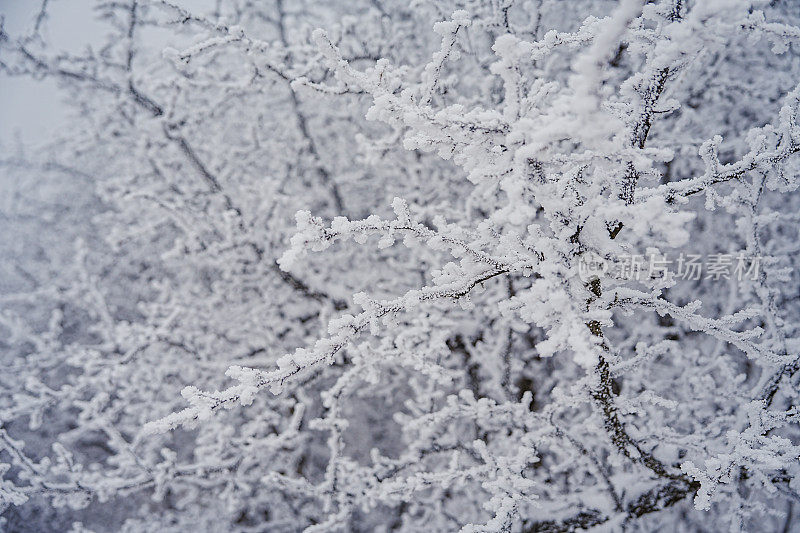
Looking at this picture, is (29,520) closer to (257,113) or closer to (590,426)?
(257,113)

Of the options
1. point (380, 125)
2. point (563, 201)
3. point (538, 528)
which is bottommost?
point (538, 528)

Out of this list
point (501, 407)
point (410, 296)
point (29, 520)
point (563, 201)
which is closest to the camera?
point (563, 201)

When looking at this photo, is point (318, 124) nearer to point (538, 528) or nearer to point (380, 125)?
point (380, 125)

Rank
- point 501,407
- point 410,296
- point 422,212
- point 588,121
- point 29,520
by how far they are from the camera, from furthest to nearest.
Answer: point 29,520 < point 422,212 < point 501,407 < point 410,296 < point 588,121

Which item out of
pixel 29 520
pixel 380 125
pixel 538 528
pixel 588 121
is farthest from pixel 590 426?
pixel 29 520

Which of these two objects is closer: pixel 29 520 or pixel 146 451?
pixel 146 451

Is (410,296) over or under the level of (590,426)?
over
